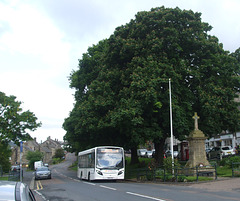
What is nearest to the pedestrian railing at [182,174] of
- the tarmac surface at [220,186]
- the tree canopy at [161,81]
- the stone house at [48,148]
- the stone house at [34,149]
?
the tarmac surface at [220,186]

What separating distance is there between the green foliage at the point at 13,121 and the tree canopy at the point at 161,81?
940cm

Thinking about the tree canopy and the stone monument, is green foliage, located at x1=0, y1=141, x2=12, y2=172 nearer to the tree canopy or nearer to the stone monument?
the tree canopy

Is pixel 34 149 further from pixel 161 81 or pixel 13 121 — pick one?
pixel 161 81

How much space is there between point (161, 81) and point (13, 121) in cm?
1953

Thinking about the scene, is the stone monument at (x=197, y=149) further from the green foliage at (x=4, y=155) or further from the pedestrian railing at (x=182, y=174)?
the green foliage at (x=4, y=155)

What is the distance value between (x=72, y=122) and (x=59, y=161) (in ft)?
309

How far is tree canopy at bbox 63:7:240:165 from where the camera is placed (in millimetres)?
24500

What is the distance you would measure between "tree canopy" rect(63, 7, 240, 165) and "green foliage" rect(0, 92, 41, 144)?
30.9 ft

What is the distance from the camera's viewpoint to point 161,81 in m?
24.2

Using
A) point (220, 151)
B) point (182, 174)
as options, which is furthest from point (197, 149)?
point (220, 151)

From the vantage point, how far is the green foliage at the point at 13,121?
3409 cm

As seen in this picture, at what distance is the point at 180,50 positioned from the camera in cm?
2630

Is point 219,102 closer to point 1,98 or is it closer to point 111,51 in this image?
point 111,51

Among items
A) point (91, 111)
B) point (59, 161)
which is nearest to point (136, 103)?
point (91, 111)
